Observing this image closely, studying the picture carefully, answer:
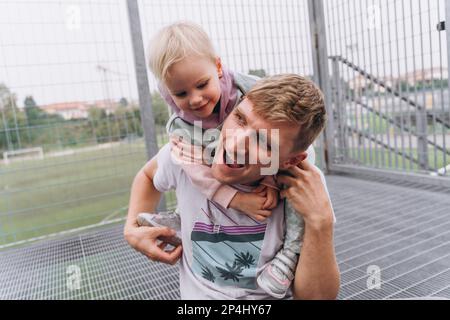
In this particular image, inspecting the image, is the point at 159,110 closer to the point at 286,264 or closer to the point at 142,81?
the point at 142,81

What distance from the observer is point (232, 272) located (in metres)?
0.86

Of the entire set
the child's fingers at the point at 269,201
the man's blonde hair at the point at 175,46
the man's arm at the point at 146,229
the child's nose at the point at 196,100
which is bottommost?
the man's arm at the point at 146,229

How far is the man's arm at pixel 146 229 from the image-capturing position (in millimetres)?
916

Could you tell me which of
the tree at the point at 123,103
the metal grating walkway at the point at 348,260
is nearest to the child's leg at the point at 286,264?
the metal grating walkway at the point at 348,260

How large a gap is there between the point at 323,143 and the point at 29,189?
309 cm

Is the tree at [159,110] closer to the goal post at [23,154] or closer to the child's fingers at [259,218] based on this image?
the goal post at [23,154]

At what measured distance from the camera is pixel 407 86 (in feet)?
10.8

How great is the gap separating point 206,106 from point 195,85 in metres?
0.06

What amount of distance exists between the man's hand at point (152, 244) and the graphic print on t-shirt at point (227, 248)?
73mm

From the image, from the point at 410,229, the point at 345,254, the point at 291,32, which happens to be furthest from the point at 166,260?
the point at 291,32

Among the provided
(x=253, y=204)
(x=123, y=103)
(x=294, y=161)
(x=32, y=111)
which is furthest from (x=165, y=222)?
(x=32, y=111)

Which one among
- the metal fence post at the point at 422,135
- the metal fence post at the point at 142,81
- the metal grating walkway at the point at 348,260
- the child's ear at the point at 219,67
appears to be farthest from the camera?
the metal fence post at the point at 422,135
